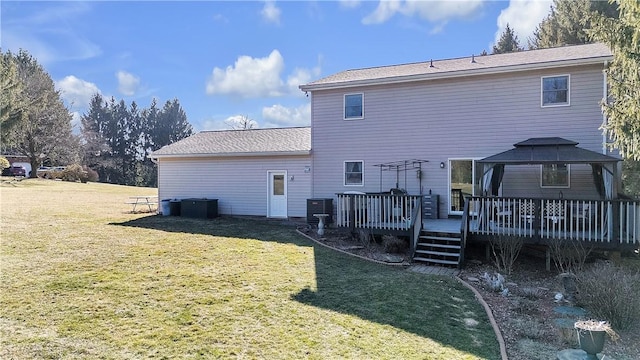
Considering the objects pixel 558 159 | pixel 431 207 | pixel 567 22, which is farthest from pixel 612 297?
pixel 567 22

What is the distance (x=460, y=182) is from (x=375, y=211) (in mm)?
3491

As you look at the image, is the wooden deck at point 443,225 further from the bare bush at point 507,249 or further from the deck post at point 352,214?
the deck post at point 352,214

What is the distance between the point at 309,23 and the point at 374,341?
13.3 meters

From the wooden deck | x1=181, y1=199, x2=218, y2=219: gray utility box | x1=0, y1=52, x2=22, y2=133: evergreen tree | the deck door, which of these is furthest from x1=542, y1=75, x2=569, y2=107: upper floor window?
x1=0, y1=52, x2=22, y2=133: evergreen tree

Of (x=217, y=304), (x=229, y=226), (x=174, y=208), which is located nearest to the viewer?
(x=217, y=304)

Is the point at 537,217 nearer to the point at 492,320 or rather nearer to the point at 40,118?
the point at 492,320

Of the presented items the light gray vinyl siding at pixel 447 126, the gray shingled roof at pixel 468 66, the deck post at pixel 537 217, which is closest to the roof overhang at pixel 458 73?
the gray shingled roof at pixel 468 66

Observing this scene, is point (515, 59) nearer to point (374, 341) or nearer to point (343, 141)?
point (343, 141)

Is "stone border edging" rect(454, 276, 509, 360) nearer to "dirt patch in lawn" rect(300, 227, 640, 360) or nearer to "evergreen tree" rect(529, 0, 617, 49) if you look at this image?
"dirt patch in lawn" rect(300, 227, 640, 360)

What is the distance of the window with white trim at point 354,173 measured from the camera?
1377 centimetres

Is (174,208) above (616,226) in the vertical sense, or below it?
below

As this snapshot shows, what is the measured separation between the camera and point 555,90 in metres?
11.2

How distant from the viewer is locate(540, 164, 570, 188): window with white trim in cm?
1106

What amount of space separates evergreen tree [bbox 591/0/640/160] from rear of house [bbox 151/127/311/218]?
9431 mm
